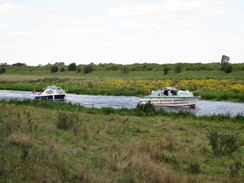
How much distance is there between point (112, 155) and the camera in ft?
32.6

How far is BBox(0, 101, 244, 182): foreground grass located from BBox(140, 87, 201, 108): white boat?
40.5 ft

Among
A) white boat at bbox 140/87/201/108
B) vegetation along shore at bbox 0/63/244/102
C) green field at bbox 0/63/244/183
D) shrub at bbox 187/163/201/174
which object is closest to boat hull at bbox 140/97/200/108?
white boat at bbox 140/87/201/108

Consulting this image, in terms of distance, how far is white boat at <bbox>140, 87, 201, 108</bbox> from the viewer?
29.1 meters

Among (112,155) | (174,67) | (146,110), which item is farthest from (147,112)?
(174,67)

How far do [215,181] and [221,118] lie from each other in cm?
1133

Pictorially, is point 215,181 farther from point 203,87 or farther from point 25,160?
point 203,87

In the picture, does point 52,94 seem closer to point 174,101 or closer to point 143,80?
point 174,101

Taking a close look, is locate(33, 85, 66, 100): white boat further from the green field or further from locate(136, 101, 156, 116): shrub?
the green field

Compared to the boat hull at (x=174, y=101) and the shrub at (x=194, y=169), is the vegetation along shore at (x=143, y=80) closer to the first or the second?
the boat hull at (x=174, y=101)

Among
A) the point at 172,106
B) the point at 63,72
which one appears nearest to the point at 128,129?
the point at 172,106

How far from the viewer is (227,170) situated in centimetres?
917

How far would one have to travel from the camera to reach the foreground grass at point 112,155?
776 centimetres

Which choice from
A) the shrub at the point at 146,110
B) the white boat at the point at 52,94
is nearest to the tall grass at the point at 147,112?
the shrub at the point at 146,110

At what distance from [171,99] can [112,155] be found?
2013 cm
